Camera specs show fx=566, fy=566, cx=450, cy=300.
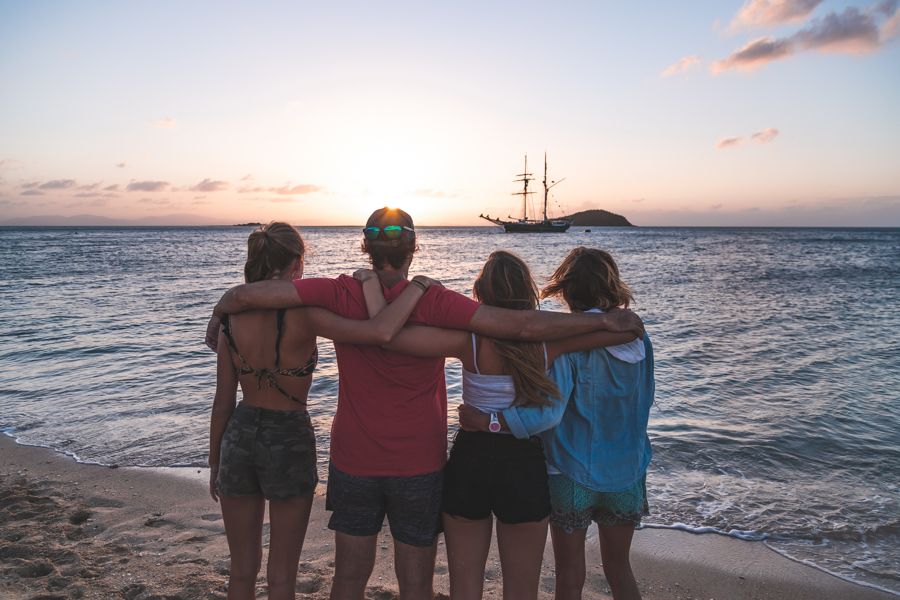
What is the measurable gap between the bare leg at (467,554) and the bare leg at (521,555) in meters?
0.09

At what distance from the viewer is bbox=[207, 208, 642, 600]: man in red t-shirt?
2408mm

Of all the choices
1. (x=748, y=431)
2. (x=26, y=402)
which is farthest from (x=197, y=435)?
(x=748, y=431)

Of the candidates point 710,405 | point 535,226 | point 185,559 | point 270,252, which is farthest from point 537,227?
point 270,252

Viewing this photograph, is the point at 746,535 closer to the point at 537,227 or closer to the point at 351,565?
the point at 351,565

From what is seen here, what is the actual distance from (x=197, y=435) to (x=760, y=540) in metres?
5.71

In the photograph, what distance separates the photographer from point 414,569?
249cm

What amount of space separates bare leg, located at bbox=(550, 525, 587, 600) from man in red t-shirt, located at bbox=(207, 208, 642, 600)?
24.2 inches

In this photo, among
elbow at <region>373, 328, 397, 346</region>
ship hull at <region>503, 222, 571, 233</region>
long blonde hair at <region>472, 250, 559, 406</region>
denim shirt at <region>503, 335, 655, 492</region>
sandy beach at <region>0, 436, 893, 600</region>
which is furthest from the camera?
ship hull at <region>503, 222, 571, 233</region>

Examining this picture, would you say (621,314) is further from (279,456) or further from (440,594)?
(440,594)

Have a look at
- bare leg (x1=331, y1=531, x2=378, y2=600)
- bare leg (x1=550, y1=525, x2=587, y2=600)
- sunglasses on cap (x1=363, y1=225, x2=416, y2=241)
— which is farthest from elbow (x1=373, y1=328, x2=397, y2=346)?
bare leg (x1=550, y1=525, x2=587, y2=600)

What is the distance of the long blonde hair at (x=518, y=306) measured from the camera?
238cm

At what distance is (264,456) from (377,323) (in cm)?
87

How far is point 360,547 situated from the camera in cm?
249

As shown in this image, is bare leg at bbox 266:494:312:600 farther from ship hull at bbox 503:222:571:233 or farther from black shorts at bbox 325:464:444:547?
ship hull at bbox 503:222:571:233
